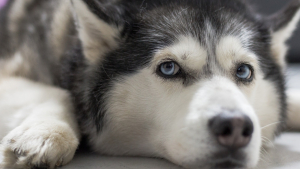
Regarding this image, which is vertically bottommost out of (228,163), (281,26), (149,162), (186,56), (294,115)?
(149,162)

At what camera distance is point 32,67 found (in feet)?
8.47

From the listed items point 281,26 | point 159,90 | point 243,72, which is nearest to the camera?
point 159,90

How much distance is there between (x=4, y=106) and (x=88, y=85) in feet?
1.74

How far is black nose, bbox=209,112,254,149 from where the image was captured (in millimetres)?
1429

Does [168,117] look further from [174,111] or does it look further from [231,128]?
[231,128]

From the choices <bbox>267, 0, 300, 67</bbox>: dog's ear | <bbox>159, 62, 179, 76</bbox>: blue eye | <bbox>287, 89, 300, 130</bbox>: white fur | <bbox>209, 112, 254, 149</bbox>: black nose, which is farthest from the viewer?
<bbox>287, 89, 300, 130</bbox>: white fur

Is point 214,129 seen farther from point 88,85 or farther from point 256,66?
point 88,85

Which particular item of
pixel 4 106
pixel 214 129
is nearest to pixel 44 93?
pixel 4 106

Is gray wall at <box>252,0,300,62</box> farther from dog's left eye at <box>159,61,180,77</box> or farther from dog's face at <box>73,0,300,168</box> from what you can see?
dog's left eye at <box>159,61,180,77</box>

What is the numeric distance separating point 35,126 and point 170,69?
731 millimetres

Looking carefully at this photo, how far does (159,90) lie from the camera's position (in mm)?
1810

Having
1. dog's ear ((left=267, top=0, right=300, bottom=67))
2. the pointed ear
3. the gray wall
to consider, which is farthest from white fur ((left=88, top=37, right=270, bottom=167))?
the gray wall

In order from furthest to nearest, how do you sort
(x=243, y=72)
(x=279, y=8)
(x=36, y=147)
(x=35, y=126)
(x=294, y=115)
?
(x=279, y=8), (x=294, y=115), (x=243, y=72), (x=35, y=126), (x=36, y=147)

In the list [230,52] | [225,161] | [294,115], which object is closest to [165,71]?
[230,52]
